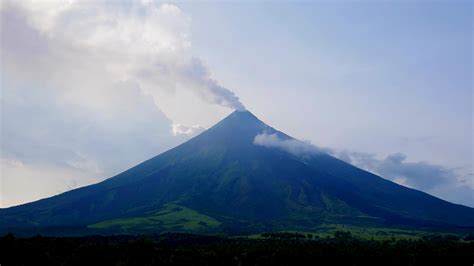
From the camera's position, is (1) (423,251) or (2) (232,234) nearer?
(1) (423,251)

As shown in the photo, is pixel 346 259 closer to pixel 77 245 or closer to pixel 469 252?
pixel 469 252

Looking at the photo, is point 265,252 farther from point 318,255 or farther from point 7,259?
point 7,259

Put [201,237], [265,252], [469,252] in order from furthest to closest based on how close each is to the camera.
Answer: [201,237] < [469,252] < [265,252]

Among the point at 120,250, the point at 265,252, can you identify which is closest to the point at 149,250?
the point at 120,250

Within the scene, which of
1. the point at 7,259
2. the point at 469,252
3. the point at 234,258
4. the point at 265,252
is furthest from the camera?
the point at 469,252

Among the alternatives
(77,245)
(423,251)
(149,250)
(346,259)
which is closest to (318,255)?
(346,259)

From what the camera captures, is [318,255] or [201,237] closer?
[318,255]

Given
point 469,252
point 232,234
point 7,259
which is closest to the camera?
point 7,259

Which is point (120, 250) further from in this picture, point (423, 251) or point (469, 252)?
point (469, 252)

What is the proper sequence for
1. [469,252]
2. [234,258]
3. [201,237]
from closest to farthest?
[234,258] → [469,252] → [201,237]
